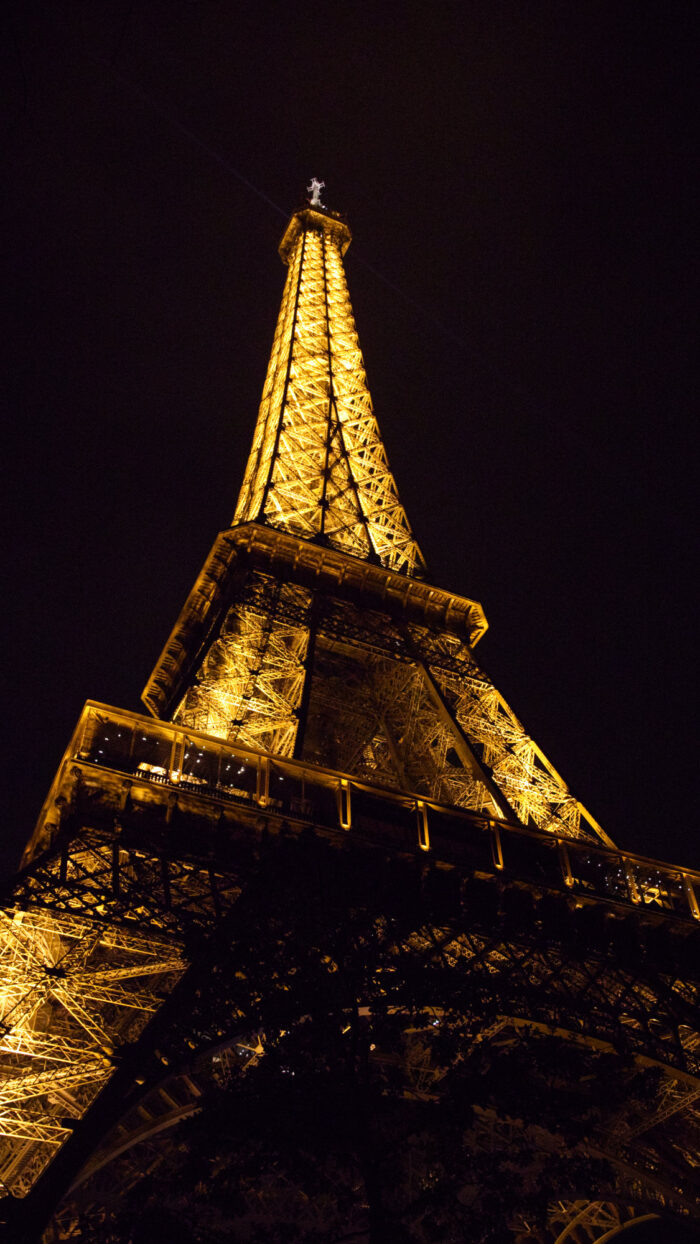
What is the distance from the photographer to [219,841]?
1546 cm

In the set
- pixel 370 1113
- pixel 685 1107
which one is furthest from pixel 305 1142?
pixel 685 1107

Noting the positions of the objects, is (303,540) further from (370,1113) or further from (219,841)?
(370,1113)

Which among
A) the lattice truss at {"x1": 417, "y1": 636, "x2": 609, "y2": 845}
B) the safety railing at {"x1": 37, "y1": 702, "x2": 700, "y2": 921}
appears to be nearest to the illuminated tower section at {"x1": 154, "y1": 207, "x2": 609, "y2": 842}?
the lattice truss at {"x1": 417, "y1": 636, "x2": 609, "y2": 845}

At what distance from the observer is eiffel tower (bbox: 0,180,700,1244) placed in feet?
42.0

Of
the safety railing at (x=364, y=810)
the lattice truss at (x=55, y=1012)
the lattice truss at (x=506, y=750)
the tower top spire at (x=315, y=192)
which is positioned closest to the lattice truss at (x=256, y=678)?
the safety railing at (x=364, y=810)

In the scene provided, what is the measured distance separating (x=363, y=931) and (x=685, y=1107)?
28.0 feet

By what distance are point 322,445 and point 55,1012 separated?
85.9 ft

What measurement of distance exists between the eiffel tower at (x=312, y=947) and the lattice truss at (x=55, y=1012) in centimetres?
6

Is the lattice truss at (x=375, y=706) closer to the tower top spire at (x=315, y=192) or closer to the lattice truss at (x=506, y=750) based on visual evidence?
the lattice truss at (x=506, y=750)

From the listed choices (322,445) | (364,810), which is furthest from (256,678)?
(322,445)

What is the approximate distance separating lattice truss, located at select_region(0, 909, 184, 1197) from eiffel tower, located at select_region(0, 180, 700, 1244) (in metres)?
0.06

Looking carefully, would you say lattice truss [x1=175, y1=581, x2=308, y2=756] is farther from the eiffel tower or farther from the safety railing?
the safety railing

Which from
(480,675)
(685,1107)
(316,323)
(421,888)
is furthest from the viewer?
(316,323)

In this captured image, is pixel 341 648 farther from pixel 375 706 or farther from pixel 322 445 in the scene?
pixel 322 445
